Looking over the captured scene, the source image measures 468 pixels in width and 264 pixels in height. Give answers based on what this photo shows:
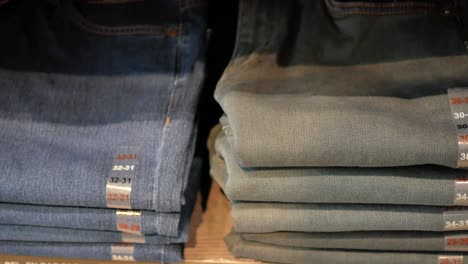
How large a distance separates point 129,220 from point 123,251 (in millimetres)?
63

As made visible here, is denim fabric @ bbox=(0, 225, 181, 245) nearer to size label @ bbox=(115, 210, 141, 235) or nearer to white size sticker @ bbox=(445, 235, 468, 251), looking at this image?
size label @ bbox=(115, 210, 141, 235)

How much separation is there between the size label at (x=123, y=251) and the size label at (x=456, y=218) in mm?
365

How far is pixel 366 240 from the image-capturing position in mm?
479

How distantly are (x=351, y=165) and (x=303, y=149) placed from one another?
5 centimetres

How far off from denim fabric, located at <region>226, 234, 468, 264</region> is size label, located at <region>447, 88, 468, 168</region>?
146 mm

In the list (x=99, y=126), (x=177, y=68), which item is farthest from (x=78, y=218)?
(x=177, y=68)

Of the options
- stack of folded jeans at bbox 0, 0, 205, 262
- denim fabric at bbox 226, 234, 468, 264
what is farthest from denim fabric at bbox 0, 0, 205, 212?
denim fabric at bbox 226, 234, 468, 264

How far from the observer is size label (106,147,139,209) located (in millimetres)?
456

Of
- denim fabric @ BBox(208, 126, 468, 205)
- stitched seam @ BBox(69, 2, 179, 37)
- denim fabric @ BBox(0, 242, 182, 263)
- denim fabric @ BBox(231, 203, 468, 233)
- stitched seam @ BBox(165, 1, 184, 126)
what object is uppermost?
stitched seam @ BBox(69, 2, 179, 37)

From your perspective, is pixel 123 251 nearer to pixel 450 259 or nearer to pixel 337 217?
pixel 337 217

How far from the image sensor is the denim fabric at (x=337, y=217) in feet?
1.48

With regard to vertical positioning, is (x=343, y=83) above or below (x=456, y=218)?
above

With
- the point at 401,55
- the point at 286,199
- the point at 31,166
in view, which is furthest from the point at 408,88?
the point at 31,166

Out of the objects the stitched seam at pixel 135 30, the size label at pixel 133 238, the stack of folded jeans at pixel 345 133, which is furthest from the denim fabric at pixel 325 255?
the stitched seam at pixel 135 30
